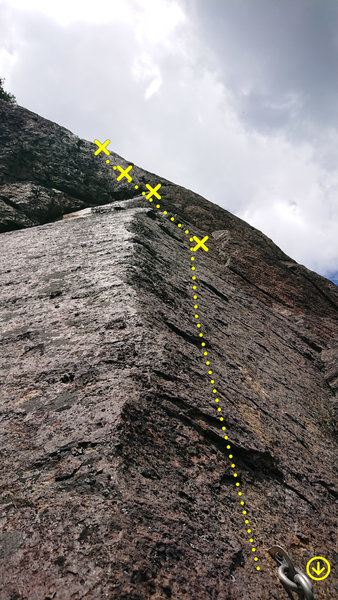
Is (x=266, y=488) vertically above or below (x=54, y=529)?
above

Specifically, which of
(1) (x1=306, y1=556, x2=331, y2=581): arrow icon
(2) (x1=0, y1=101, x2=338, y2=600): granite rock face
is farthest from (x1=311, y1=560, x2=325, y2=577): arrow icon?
(2) (x1=0, y1=101, x2=338, y2=600): granite rock face

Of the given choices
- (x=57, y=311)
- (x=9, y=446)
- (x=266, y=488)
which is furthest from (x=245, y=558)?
(x=57, y=311)

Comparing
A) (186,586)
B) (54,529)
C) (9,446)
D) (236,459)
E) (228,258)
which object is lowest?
(9,446)

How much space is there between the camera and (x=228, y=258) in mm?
11047

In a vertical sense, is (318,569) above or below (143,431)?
below

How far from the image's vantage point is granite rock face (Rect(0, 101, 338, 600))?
2.26 meters

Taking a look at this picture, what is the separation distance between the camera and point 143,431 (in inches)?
120

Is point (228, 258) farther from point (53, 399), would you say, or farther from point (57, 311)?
point (53, 399)

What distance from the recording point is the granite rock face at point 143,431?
2264 millimetres

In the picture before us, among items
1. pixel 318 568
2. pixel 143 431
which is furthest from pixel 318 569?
pixel 143 431

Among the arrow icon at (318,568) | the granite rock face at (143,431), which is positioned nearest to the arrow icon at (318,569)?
the arrow icon at (318,568)

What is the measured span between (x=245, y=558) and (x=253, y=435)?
139cm

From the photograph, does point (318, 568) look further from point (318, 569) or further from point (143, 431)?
point (143, 431)

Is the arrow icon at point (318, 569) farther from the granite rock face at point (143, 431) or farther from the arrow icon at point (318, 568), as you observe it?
the granite rock face at point (143, 431)
